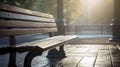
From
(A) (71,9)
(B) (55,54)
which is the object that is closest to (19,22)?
(B) (55,54)

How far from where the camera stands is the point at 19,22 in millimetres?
5590

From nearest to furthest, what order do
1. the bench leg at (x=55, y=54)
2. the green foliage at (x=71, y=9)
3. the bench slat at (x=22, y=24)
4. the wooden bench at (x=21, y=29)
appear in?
1. the wooden bench at (x=21, y=29)
2. the bench slat at (x=22, y=24)
3. the bench leg at (x=55, y=54)
4. the green foliage at (x=71, y=9)

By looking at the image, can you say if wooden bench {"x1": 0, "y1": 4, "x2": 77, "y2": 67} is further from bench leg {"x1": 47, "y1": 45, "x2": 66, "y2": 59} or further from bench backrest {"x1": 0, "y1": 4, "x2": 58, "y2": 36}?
bench leg {"x1": 47, "y1": 45, "x2": 66, "y2": 59}

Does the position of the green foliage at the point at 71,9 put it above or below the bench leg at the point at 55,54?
above

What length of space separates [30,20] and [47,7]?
1198 inches

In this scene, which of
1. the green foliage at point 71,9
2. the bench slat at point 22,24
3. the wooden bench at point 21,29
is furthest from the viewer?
the green foliage at point 71,9

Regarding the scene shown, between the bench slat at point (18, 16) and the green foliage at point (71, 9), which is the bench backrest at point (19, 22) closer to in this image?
the bench slat at point (18, 16)

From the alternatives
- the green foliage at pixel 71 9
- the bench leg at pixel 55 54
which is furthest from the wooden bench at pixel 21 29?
the green foliage at pixel 71 9

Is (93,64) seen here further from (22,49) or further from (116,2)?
(116,2)

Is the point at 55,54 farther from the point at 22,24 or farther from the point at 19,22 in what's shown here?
the point at 19,22

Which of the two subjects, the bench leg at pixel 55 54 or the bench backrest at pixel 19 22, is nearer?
the bench backrest at pixel 19 22

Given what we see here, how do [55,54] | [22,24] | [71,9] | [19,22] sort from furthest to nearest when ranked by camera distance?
[71,9] < [55,54] < [22,24] < [19,22]

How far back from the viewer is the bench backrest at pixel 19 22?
4895 mm

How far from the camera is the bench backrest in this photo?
489 cm
